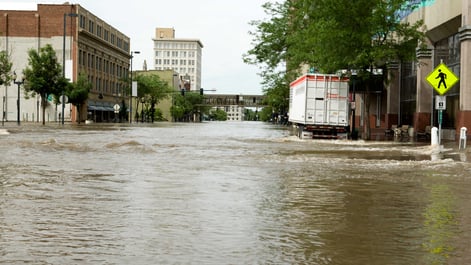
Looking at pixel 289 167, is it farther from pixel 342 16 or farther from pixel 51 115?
pixel 51 115

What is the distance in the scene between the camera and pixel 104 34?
115m

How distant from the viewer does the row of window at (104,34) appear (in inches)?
3999

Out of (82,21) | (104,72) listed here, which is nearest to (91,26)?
(82,21)

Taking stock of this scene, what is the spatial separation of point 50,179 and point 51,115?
8432 cm

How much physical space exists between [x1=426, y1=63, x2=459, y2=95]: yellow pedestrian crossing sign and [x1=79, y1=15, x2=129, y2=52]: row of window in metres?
79.5

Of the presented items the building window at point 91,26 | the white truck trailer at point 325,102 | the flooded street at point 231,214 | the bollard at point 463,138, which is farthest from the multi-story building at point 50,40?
the flooded street at point 231,214

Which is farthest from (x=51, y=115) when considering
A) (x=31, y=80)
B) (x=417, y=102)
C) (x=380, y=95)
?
(x=417, y=102)

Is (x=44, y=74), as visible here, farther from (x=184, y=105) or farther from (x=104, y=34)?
(x=184, y=105)

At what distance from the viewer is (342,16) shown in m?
39.2

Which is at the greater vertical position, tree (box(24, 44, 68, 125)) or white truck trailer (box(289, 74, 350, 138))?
tree (box(24, 44, 68, 125))

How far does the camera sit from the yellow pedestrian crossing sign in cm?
2684

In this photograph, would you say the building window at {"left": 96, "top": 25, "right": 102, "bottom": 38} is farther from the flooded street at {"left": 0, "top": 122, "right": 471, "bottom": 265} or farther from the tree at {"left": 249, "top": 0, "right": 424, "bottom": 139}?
the flooded street at {"left": 0, "top": 122, "right": 471, "bottom": 265}

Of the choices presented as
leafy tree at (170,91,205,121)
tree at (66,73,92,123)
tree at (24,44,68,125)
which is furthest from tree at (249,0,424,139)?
leafy tree at (170,91,205,121)

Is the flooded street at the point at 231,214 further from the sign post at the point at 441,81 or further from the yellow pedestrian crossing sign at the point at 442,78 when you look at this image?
the yellow pedestrian crossing sign at the point at 442,78
